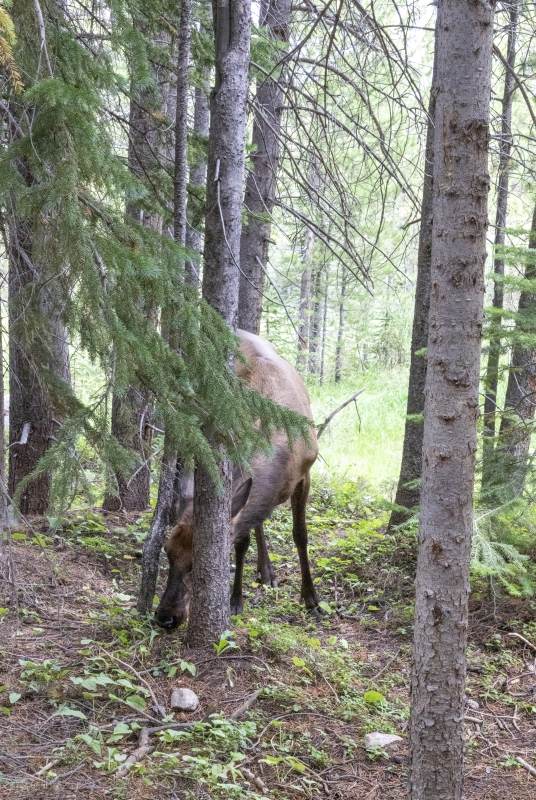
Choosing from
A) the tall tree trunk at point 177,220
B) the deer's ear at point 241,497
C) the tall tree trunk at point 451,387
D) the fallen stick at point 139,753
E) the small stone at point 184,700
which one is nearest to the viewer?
the tall tree trunk at point 451,387

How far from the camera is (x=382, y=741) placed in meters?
3.70

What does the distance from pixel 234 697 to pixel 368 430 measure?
10.0 m

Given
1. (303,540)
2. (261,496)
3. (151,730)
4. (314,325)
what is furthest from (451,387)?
(314,325)

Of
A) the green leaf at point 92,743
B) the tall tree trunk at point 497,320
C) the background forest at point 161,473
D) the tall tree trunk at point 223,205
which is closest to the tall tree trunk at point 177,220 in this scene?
the background forest at point 161,473

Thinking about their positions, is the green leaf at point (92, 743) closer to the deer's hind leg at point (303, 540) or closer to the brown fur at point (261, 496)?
the brown fur at point (261, 496)

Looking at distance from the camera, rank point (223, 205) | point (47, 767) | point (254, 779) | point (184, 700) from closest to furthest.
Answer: point (47, 767), point (254, 779), point (184, 700), point (223, 205)

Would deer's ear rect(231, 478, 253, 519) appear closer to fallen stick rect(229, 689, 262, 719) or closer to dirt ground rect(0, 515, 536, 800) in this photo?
dirt ground rect(0, 515, 536, 800)

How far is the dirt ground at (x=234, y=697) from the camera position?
3.15 m

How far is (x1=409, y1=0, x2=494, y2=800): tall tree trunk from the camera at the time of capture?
2.67 m

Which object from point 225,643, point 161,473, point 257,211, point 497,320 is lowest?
point 225,643

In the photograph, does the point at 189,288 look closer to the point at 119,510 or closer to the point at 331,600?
the point at 331,600

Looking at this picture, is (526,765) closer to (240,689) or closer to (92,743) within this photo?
(240,689)

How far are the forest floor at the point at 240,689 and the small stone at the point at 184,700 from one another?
0.05m

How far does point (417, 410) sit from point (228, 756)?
428 centimetres
